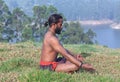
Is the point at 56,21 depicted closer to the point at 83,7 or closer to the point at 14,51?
the point at 14,51

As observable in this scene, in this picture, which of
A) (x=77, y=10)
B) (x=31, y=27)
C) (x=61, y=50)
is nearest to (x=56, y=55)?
(x=61, y=50)

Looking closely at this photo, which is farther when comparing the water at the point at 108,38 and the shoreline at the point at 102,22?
the shoreline at the point at 102,22

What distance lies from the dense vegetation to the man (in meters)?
36.7

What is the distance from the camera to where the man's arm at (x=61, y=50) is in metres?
7.46

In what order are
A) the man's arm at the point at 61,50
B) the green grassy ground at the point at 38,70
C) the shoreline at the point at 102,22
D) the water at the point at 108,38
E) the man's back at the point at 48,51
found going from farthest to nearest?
the shoreline at the point at 102,22 < the water at the point at 108,38 < the man's back at the point at 48,51 < the man's arm at the point at 61,50 < the green grassy ground at the point at 38,70

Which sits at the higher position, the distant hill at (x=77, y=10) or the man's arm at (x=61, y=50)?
the man's arm at (x=61, y=50)

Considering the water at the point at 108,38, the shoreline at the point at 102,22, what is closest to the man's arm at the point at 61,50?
the water at the point at 108,38

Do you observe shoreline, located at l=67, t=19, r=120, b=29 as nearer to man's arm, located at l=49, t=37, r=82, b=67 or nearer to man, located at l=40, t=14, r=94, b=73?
man, located at l=40, t=14, r=94, b=73

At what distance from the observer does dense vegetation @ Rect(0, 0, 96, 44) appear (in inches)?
1838

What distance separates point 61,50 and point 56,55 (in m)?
0.30

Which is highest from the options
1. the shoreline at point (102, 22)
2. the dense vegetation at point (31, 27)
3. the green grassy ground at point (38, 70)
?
the green grassy ground at point (38, 70)

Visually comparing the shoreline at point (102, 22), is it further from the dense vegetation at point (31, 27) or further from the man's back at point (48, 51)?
the man's back at point (48, 51)

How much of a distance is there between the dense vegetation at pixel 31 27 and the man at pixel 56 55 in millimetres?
36699

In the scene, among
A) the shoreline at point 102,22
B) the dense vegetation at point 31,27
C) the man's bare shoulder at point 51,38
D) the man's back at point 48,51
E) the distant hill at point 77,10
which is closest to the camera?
the man's bare shoulder at point 51,38
